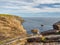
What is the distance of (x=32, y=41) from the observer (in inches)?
566

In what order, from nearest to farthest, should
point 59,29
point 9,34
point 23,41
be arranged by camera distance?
point 23,41 < point 59,29 < point 9,34

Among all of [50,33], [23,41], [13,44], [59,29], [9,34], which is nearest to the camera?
[13,44]

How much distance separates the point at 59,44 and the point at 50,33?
312 centimetres

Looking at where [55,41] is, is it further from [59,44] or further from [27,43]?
[27,43]

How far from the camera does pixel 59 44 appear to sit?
13.9m

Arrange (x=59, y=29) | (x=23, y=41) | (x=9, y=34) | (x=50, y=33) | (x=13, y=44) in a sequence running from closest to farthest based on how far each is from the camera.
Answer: (x=13, y=44) → (x=23, y=41) → (x=50, y=33) → (x=59, y=29) → (x=9, y=34)

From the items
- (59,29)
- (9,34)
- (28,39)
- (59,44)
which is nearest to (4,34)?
(9,34)

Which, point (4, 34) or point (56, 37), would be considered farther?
point (4, 34)

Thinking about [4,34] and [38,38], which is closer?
[38,38]

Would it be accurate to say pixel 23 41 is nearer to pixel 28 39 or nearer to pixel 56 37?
pixel 28 39

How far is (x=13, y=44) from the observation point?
45.0 ft

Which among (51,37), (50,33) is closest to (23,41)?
(51,37)

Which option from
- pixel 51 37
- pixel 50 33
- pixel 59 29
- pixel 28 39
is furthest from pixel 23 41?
pixel 59 29

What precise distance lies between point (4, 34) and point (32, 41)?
8.00 metres
